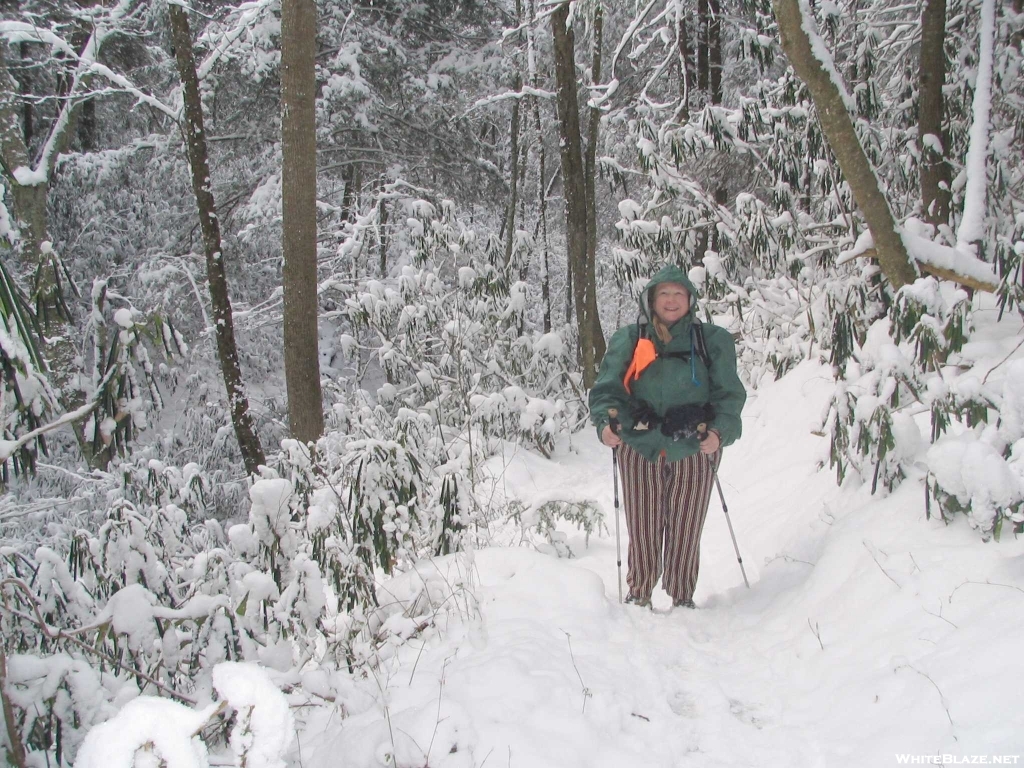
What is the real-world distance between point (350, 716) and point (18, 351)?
1462 millimetres

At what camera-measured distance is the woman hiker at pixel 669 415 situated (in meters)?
3.19

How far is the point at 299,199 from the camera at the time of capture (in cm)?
455

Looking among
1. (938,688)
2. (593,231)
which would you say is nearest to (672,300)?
(938,688)

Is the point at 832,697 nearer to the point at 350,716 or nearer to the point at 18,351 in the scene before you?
the point at 350,716

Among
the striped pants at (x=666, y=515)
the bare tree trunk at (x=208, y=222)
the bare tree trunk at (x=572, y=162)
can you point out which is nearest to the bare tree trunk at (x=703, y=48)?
the bare tree trunk at (x=572, y=162)

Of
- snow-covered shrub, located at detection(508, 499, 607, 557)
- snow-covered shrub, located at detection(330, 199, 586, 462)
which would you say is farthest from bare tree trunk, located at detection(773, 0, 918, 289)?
snow-covered shrub, located at detection(330, 199, 586, 462)

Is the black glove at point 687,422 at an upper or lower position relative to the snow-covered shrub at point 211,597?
upper

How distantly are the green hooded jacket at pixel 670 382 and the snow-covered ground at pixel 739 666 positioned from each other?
777mm

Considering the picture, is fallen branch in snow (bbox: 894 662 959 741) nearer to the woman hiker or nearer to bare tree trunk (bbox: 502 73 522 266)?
the woman hiker

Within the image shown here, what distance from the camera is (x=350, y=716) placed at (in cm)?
205

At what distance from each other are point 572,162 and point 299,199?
17.5ft

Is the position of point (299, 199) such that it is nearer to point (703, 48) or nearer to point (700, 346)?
point (700, 346)

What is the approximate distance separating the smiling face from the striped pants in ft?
2.30

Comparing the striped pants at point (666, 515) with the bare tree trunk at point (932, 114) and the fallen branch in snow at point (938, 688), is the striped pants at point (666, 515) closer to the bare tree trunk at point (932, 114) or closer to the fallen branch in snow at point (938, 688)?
the fallen branch in snow at point (938, 688)
